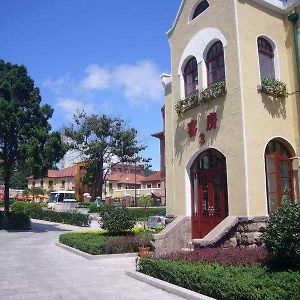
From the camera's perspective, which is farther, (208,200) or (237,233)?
(208,200)

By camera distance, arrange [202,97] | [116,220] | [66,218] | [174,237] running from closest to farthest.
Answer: [202,97] < [174,237] < [116,220] < [66,218]

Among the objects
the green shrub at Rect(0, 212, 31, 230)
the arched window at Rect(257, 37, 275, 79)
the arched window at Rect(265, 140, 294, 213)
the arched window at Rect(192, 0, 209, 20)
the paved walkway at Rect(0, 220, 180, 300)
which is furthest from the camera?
the green shrub at Rect(0, 212, 31, 230)

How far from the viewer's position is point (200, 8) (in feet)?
44.5

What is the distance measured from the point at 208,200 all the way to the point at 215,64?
450 centimetres

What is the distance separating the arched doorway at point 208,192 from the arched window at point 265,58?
2.96 metres

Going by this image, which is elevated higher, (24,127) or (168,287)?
(24,127)

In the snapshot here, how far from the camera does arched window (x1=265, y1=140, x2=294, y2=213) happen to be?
11375 millimetres

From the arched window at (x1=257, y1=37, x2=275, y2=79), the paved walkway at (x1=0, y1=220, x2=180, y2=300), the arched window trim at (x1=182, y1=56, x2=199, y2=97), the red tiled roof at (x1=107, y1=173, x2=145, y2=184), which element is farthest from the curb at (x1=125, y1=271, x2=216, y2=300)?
the red tiled roof at (x1=107, y1=173, x2=145, y2=184)

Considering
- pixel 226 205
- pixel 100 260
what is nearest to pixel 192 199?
pixel 226 205

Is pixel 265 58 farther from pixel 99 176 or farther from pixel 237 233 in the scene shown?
pixel 99 176

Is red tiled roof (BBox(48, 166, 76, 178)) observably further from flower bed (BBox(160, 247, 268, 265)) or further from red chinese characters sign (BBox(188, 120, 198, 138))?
flower bed (BBox(160, 247, 268, 265))

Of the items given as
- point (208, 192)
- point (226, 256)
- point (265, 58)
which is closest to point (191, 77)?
point (265, 58)

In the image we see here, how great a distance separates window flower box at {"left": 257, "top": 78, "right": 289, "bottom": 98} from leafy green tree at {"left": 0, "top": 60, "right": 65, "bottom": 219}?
1541 cm

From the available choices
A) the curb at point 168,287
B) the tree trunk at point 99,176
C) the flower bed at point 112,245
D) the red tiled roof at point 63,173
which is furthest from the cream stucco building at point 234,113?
the red tiled roof at point 63,173
